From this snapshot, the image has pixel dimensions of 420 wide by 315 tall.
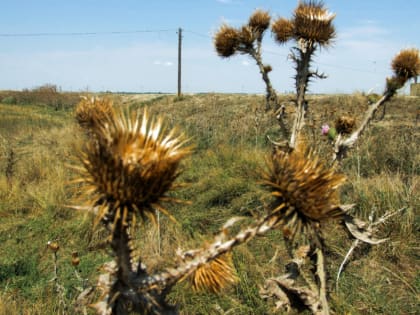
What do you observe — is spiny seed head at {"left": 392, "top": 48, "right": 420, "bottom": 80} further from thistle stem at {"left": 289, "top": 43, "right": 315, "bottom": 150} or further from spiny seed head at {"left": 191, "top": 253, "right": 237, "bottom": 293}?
spiny seed head at {"left": 191, "top": 253, "right": 237, "bottom": 293}

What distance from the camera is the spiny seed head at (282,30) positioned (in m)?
2.91

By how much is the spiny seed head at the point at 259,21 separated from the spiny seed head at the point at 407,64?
1062mm

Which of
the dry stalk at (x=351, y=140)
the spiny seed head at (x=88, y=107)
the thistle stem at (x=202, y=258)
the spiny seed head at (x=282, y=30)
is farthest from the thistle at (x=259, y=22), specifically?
the thistle stem at (x=202, y=258)

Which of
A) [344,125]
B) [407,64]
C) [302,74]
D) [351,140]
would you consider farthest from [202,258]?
[407,64]

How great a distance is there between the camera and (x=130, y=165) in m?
1.05

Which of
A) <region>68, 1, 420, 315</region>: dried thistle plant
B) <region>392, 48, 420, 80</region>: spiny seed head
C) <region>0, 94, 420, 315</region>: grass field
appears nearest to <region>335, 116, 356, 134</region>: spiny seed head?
<region>0, 94, 420, 315</region>: grass field

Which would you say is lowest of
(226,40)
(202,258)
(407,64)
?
(202,258)

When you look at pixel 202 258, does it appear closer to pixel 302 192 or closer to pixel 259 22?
pixel 302 192

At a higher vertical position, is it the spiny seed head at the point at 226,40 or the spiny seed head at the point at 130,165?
the spiny seed head at the point at 226,40

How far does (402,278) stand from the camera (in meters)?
4.16

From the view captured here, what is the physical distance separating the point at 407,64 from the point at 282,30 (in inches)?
34.9

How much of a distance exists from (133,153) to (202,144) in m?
8.78

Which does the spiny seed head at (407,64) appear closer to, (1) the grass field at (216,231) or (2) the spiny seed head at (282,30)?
(1) the grass field at (216,231)

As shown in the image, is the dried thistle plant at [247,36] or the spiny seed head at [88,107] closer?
the spiny seed head at [88,107]
